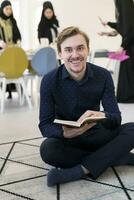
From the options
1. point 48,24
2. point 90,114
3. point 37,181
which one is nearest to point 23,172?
point 37,181

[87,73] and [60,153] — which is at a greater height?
[87,73]

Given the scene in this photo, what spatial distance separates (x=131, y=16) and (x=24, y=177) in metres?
2.55

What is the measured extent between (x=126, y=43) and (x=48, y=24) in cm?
138

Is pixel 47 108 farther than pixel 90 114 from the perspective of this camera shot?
Yes

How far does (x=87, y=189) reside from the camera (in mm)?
1551

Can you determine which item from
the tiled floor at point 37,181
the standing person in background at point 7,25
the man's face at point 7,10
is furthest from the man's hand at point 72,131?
the man's face at point 7,10

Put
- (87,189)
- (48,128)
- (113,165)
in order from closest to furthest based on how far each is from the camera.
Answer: (87,189), (48,128), (113,165)

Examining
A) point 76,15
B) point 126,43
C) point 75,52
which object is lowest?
point 126,43

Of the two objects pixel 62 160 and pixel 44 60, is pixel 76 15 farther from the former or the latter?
pixel 62 160

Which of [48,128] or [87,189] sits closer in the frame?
[87,189]

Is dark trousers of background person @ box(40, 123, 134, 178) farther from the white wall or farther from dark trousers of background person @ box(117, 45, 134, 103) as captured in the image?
the white wall

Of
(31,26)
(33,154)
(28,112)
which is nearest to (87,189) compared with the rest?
(33,154)

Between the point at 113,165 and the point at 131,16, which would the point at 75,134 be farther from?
the point at 131,16

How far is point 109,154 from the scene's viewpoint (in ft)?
5.44
